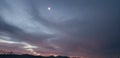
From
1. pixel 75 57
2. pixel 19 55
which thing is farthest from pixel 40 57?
pixel 75 57

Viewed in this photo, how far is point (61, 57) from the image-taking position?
47.3 m

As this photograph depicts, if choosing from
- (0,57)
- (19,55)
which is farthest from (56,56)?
(0,57)

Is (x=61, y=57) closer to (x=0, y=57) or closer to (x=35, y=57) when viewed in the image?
(x=35, y=57)

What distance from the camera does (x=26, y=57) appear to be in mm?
44625

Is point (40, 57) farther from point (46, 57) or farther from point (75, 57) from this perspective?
point (75, 57)

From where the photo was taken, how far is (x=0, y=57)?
42.5 m

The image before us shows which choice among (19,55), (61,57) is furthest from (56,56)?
(19,55)

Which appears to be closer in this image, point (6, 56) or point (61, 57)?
point (6, 56)

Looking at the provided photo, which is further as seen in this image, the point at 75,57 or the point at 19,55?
the point at 75,57

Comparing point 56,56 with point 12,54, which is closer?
point 12,54

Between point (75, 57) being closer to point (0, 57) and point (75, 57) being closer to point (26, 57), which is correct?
point (26, 57)

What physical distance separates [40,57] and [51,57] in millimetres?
2493

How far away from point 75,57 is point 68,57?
1659 mm

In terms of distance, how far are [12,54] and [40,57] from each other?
620 cm
